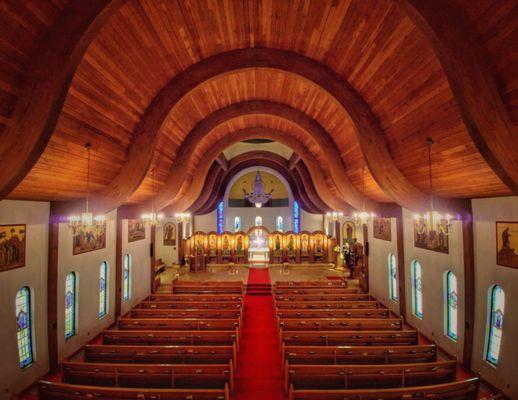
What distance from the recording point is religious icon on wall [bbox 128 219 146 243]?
1335 cm

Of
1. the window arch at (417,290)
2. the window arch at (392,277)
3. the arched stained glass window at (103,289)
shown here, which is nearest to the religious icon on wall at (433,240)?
the window arch at (417,290)

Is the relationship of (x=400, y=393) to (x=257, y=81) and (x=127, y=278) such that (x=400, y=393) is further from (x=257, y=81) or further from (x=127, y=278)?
(x=127, y=278)

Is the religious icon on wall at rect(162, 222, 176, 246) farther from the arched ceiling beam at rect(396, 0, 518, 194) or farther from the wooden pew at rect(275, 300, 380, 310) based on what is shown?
the arched ceiling beam at rect(396, 0, 518, 194)

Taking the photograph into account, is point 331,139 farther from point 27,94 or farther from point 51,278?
point 51,278

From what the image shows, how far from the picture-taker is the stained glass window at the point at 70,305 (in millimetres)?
9297

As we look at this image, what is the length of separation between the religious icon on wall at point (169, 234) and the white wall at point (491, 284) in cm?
1893

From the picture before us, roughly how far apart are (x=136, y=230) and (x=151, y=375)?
345 inches

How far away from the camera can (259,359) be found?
8.43 metres

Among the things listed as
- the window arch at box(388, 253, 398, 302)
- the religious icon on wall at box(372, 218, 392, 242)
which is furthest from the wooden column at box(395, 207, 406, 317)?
the religious icon on wall at box(372, 218, 392, 242)

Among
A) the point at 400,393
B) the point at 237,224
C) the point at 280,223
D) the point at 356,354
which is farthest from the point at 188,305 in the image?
the point at 280,223

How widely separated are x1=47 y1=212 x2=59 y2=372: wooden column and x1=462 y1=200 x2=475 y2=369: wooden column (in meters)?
11.3

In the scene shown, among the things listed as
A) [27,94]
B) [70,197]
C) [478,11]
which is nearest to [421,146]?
[478,11]

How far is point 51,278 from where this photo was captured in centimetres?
835

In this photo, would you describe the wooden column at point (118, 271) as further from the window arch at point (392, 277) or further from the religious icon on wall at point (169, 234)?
the window arch at point (392, 277)
